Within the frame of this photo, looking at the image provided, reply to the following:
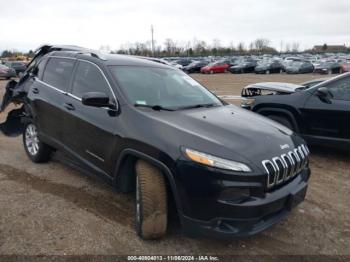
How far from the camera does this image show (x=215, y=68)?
42.8 m

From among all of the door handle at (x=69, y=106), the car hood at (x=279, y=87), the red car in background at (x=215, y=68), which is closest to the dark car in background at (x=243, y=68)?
the red car in background at (x=215, y=68)

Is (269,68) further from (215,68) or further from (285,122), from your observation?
(285,122)

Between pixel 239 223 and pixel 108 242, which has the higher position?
pixel 239 223

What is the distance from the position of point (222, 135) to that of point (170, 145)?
484mm

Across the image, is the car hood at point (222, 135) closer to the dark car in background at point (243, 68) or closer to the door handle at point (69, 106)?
the door handle at point (69, 106)

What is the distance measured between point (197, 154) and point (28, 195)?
2503mm

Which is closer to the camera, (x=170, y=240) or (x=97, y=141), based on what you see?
(x=170, y=240)

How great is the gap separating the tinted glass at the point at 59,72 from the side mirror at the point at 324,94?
382 centimetres

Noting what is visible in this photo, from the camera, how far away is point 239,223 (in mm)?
3020

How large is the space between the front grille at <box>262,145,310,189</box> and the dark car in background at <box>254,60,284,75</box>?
125 ft

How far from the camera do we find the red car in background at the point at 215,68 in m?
42.3

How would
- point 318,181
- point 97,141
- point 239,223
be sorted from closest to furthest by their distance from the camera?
1. point 239,223
2. point 97,141
3. point 318,181

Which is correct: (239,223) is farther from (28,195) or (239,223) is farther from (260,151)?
(28,195)

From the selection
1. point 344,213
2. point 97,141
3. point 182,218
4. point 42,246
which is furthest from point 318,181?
point 42,246
